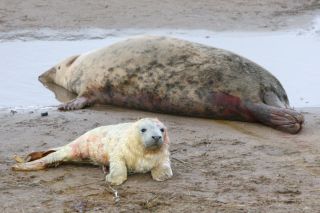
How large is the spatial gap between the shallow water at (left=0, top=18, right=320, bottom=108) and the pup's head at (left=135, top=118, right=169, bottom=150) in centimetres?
264

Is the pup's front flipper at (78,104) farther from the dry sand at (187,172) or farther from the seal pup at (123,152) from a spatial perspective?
the seal pup at (123,152)

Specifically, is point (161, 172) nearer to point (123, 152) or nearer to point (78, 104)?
point (123, 152)

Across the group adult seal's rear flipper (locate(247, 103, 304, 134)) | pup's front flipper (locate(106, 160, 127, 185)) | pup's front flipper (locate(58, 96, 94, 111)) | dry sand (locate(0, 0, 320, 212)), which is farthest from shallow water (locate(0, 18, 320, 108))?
pup's front flipper (locate(106, 160, 127, 185))

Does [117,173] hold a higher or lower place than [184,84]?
lower

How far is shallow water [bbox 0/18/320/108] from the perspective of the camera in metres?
7.21

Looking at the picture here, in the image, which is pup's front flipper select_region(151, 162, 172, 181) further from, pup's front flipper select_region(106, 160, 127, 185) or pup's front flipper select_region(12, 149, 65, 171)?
pup's front flipper select_region(12, 149, 65, 171)

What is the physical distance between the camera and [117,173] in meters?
4.27

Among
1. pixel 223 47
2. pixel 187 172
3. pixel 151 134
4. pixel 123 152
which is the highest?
pixel 223 47

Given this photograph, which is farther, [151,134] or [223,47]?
[223,47]

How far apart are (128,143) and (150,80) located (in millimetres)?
2382

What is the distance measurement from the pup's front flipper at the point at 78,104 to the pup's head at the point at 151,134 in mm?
2317

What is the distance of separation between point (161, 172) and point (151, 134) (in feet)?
0.76

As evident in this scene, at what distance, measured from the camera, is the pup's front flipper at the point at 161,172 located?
4.30 metres

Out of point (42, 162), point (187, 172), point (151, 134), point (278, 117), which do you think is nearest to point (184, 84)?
point (278, 117)
